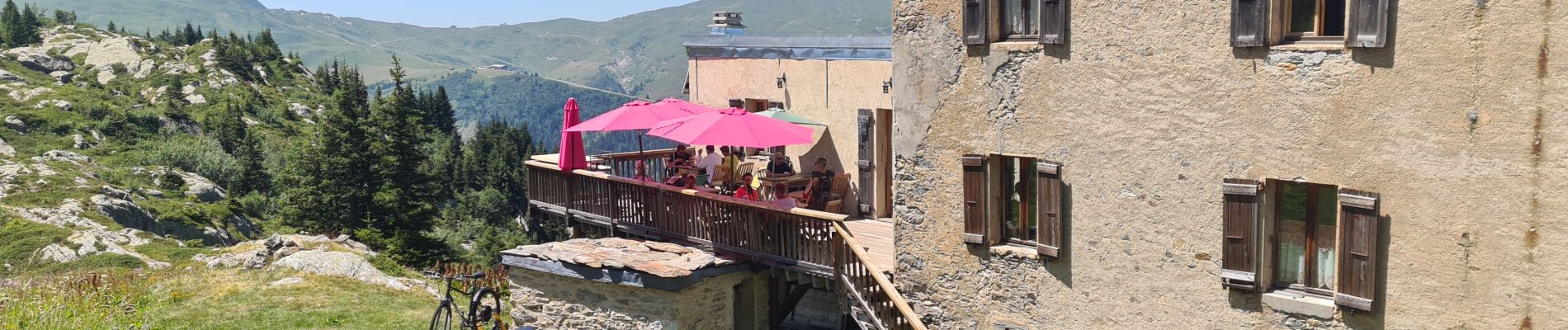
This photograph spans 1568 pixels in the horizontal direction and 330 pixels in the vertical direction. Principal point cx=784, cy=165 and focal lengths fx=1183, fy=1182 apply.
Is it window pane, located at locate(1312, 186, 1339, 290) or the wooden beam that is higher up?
window pane, located at locate(1312, 186, 1339, 290)

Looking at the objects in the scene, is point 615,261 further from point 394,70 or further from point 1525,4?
point 394,70

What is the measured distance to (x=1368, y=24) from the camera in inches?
356

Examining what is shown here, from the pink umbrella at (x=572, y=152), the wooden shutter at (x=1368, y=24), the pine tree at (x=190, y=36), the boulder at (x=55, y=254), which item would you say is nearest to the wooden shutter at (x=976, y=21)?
the wooden shutter at (x=1368, y=24)

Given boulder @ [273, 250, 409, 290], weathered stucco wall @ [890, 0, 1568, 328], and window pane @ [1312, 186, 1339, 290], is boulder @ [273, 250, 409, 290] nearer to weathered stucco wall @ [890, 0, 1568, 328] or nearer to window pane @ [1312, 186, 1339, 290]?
weathered stucco wall @ [890, 0, 1568, 328]

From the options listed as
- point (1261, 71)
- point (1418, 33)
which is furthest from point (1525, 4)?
point (1261, 71)

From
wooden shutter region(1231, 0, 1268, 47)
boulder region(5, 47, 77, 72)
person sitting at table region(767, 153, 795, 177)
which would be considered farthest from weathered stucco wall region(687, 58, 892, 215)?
→ boulder region(5, 47, 77, 72)

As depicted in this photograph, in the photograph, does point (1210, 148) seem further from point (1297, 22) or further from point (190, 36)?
point (190, 36)

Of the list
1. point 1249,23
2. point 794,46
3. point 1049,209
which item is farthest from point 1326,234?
point 794,46

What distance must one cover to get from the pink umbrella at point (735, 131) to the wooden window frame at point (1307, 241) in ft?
24.2

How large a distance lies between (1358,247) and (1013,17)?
383 cm

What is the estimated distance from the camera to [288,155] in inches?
2090

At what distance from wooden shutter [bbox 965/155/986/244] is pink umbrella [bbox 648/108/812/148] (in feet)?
14.4

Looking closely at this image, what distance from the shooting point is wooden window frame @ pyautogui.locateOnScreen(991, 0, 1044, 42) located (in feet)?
37.6

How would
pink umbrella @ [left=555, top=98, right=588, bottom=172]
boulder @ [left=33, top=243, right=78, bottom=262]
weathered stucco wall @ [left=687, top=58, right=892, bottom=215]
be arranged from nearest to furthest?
weathered stucco wall @ [left=687, top=58, right=892, bottom=215] < pink umbrella @ [left=555, top=98, right=588, bottom=172] < boulder @ [left=33, top=243, right=78, bottom=262]
